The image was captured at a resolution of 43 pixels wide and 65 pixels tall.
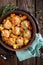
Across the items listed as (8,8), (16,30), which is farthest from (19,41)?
(8,8)

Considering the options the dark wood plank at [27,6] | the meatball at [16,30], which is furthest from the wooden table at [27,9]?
the meatball at [16,30]

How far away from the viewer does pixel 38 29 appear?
1.49 m

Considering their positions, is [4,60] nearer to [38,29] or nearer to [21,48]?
[21,48]

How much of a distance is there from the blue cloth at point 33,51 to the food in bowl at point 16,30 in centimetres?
3

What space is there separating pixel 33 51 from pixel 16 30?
13cm

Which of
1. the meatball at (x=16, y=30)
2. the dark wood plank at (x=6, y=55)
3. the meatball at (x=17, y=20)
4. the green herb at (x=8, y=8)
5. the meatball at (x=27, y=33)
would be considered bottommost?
the dark wood plank at (x=6, y=55)

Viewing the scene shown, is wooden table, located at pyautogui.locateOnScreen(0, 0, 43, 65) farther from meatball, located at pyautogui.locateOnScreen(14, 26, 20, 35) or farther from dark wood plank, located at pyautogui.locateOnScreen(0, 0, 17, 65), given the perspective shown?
meatball, located at pyautogui.locateOnScreen(14, 26, 20, 35)

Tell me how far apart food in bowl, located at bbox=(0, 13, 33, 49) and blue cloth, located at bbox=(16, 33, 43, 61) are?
0.11ft

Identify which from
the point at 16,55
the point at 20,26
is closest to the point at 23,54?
the point at 16,55

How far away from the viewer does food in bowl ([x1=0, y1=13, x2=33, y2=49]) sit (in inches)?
57.9

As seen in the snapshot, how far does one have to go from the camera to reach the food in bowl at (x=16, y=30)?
1.47 meters

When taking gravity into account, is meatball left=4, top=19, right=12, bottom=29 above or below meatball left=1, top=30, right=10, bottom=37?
above

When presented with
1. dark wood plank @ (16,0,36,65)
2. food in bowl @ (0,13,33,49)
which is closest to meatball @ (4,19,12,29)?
food in bowl @ (0,13,33,49)

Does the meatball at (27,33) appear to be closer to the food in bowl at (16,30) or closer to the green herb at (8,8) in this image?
the food in bowl at (16,30)
